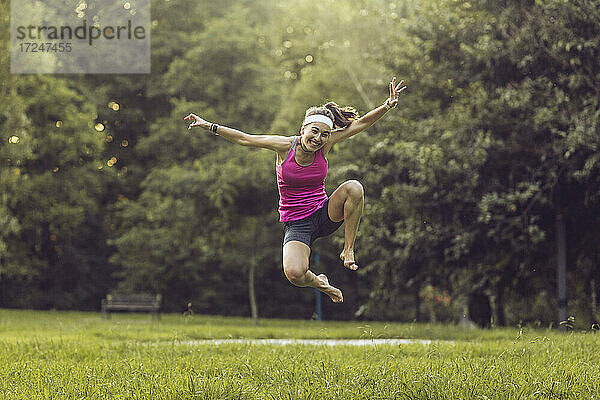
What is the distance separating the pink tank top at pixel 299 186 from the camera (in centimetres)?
628

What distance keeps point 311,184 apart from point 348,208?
370 millimetres

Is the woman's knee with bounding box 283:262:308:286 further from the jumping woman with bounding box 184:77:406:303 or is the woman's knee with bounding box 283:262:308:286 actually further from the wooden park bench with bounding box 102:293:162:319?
the wooden park bench with bounding box 102:293:162:319

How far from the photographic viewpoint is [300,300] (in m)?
26.7

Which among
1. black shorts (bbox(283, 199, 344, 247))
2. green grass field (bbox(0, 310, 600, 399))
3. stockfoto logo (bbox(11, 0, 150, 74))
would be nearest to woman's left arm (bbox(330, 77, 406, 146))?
black shorts (bbox(283, 199, 344, 247))

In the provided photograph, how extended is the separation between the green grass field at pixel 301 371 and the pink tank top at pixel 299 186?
1304 millimetres

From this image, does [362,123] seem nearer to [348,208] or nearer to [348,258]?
[348,208]

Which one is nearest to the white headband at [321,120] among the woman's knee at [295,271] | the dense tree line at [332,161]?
the woman's knee at [295,271]

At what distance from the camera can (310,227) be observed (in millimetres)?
6367

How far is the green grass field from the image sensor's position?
5496 millimetres

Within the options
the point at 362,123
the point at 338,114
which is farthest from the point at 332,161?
the point at 362,123

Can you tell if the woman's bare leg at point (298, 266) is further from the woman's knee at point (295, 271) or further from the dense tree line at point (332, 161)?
the dense tree line at point (332, 161)

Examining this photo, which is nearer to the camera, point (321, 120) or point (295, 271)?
point (295, 271)

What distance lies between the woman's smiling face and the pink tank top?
0.52ft

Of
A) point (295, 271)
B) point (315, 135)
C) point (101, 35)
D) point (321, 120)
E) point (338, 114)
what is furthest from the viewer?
point (101, 35)
